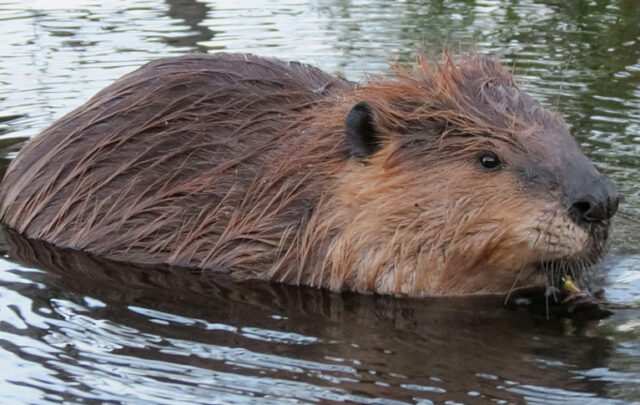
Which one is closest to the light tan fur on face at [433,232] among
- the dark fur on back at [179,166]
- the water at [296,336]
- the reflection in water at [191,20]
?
the water at [296,336]

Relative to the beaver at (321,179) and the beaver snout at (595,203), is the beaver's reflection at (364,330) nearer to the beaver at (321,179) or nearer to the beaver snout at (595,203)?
the beaver at (321,179)

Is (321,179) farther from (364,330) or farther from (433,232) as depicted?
(364,330)

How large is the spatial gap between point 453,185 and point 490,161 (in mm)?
195

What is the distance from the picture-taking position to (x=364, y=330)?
4.92 m

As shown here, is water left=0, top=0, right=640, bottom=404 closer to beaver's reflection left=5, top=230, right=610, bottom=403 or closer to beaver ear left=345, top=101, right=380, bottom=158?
beaver's reflection left=5, top=230, right=610, bottom=403

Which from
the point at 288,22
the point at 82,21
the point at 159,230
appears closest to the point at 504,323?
the point at 159,230

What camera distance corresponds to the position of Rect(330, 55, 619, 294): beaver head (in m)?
4.91

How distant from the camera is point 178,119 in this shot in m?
5.88

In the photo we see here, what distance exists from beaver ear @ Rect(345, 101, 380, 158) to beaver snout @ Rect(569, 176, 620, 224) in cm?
101

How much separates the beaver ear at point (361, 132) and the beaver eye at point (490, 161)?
0.50 m

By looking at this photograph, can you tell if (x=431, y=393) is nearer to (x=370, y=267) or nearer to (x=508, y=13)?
(x=370, y=267)

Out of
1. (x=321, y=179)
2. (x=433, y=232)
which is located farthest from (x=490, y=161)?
(x=321, y=179)

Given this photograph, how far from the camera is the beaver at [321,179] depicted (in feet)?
16.3

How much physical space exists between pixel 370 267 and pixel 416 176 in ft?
1.54
